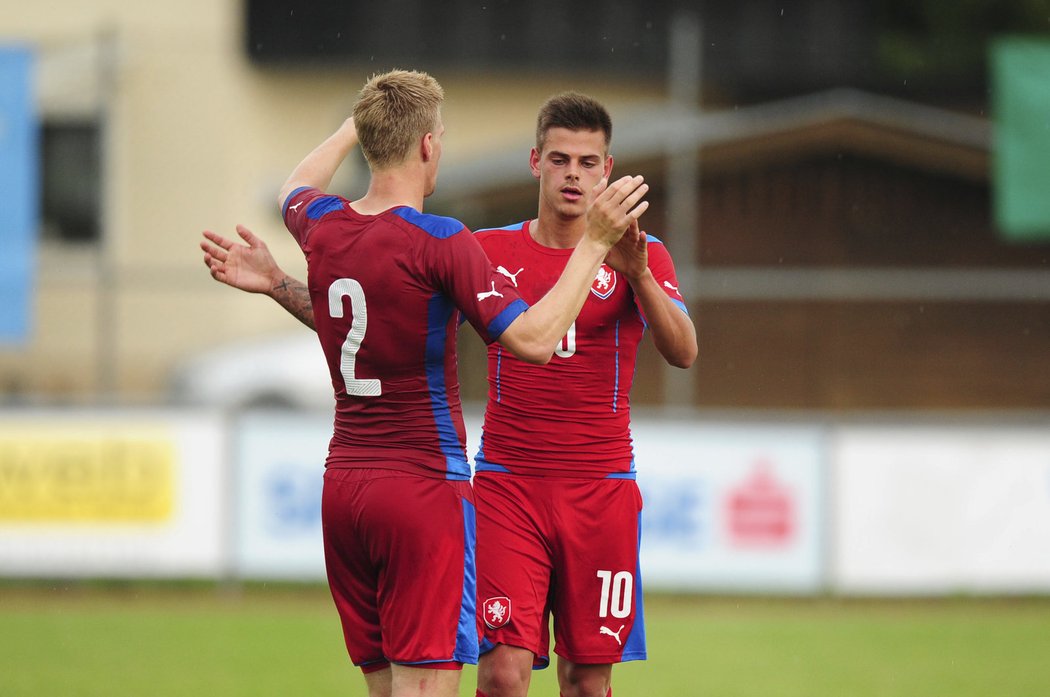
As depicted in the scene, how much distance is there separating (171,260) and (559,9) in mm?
6569

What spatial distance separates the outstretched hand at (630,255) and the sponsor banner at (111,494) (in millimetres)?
7173

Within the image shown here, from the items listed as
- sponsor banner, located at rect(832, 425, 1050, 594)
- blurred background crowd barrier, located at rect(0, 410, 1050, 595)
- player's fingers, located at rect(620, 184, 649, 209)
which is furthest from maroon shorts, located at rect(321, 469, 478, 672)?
sponsor banner, located at rect(832, 425, 1050, 594)

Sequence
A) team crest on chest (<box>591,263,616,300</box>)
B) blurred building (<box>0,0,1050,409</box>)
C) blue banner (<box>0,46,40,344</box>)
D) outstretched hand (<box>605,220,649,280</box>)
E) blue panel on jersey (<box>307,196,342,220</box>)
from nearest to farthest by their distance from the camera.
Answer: blue panel on jersey (<box>307,196,342,220</box>) → outstretched hand (<box>605,220,649,280</box>) → team crest on chest (<box>591,263,616,300</box>) → blue banner (<box>0,46,40,344</box>) → blurred building (<box>0,0,1050,409</box>)

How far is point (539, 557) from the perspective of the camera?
542cm

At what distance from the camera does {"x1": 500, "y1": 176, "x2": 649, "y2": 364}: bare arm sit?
4418mm

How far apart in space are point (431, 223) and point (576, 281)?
1.56ft

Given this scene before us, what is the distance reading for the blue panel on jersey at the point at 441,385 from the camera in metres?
4.55

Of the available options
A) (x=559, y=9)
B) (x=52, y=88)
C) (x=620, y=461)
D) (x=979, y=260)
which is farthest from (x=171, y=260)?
(x=620, y=461)

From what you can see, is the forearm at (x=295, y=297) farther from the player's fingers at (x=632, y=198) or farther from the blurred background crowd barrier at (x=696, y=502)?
the blurred background crowd barrier at (x=696, y=502)

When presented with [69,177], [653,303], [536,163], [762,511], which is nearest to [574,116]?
[536,163]

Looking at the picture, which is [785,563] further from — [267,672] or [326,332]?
[326,332]

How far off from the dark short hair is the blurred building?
25.8ft

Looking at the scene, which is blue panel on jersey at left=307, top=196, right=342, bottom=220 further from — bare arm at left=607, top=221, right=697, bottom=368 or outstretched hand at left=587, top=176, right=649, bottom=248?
bare arm at left=607, top=221, right=697, bottom=368

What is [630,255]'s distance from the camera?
4.98 metres
